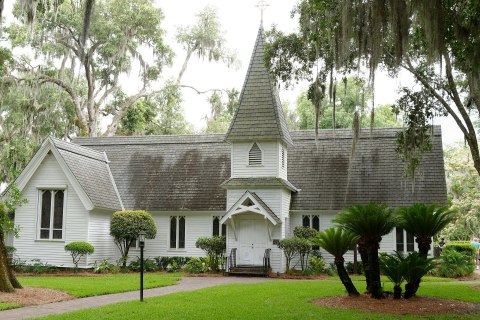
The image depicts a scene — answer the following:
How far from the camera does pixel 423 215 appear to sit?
14.5m

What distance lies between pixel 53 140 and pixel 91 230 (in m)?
4.35

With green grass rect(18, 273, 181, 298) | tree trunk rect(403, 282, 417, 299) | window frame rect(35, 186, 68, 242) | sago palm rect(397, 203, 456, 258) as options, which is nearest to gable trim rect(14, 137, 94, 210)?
window frame rect(35, 186, 68, 242)

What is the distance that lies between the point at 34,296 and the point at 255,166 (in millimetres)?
12692

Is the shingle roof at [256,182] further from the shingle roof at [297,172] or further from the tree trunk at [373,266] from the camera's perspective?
the tree trunk at [373,266]

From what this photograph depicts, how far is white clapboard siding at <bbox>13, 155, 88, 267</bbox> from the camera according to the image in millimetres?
24469

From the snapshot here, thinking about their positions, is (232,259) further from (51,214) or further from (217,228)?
(51,214)

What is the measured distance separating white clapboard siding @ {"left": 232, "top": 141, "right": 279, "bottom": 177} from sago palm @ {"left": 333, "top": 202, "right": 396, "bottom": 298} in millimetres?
10789

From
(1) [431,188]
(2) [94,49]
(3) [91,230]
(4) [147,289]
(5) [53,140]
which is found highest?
(2) [94,49]

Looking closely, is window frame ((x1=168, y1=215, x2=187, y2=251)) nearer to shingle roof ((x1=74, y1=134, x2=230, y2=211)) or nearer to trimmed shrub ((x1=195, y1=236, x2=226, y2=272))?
shingle roof ((x1=74, y1=134, x2=230, y2=211))

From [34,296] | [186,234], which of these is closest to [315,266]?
[186,234]

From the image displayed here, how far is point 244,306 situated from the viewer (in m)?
12.8

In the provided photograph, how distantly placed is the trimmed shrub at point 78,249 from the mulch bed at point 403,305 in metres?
12.7

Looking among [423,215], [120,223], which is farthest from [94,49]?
[423,215]

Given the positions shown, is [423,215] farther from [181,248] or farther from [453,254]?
[181,248]
